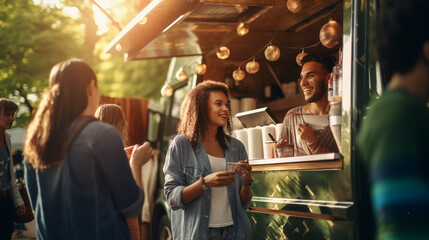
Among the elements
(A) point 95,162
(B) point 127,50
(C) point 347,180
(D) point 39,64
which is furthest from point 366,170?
(D) point 39,64

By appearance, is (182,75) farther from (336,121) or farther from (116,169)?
(116,169)

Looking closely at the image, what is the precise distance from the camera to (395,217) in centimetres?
155

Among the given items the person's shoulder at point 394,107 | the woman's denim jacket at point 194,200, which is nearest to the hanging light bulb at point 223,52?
the woman's denim jacket at point 194,200

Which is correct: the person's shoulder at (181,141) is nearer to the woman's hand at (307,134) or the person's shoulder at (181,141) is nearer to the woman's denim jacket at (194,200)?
the woman's denim jacket at (194,200)

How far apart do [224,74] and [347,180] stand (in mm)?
4160

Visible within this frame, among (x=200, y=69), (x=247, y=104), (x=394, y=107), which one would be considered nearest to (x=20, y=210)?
(x=200, y=69)

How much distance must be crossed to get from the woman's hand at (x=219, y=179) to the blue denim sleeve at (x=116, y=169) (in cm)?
86

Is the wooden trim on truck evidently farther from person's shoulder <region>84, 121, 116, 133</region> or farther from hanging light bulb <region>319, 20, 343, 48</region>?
person's shoulder <region>84, 121, 116, 133</region>

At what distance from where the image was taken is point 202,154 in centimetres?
373

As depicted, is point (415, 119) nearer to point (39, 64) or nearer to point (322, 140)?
point (322, 140)

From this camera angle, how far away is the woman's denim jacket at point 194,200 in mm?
3543

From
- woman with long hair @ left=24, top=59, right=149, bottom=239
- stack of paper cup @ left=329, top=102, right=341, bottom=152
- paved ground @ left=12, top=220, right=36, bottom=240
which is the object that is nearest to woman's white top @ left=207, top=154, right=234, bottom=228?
stack of paper cup @ left=329, top=102, right=341, bottom=152

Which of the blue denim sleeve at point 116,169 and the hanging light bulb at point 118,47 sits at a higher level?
the hanging light bulb at point 118,47

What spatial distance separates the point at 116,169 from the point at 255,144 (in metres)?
3.02
